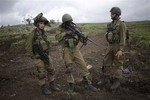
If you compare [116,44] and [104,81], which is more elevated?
[116,44]

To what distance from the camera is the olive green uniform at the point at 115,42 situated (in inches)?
254

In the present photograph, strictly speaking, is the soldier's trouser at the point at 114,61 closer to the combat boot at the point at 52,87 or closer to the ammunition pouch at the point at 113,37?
the ammunition pouch at the point at 113,37

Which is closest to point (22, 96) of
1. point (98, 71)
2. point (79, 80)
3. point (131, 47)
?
point (79, 80)

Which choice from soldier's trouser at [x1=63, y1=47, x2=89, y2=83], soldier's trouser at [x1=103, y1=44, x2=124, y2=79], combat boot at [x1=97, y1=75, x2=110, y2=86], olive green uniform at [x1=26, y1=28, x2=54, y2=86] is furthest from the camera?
combat boot at [x1=97, y1=75, x2=110, y2=86]

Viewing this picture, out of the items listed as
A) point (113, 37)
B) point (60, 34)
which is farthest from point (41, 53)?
point (113, 37)

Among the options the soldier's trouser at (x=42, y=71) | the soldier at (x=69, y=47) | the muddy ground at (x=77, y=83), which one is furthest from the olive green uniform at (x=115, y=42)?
the soldier's trouser at (x=42, y=71)

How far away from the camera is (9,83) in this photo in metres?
7.99

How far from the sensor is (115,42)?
6.72 m

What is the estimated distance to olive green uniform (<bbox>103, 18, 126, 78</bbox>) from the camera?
21.2 feet

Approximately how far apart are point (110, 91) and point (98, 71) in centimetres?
209

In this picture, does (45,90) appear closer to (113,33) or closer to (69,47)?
(69,47)

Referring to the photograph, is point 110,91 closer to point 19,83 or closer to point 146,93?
point 146,93

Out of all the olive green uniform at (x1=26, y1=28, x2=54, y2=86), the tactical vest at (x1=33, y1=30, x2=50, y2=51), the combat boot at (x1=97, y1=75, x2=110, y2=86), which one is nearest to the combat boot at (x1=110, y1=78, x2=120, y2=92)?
the combat boot at (x1=97, y1=75, x2=110, y2=86)

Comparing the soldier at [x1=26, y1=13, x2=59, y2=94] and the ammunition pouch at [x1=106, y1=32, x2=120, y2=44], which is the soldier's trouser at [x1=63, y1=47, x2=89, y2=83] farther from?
the ammunition pouch at [x1=106, y1=32, x2=120, y2=44]
